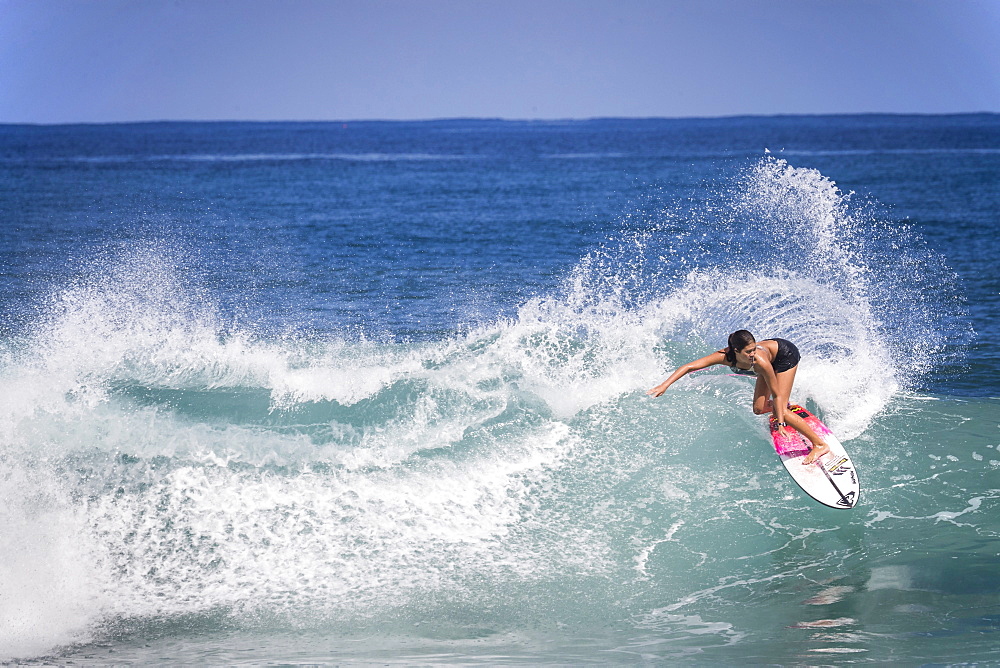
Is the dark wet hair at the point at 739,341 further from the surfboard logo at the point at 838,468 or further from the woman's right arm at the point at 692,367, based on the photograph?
the surfboard logo at the point at 838,468

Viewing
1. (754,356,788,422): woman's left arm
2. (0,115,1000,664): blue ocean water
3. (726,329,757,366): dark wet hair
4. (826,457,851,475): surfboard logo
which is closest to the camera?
(0,115,1000,664): blue ocean water

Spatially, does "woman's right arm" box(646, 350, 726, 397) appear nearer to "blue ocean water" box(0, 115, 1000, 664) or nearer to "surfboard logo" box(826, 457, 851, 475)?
"blue ocean water" box(0, 115, 1000, 664)

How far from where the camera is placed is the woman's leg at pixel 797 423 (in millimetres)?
8586

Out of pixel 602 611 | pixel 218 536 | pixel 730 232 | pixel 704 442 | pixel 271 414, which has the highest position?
pixel 730 232

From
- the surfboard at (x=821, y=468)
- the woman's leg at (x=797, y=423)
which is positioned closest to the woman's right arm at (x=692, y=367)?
the woman's leg at (x=797, y=423)

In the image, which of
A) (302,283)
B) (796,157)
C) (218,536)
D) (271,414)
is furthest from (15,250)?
(796,157)

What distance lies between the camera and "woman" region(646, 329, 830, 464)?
8172mm

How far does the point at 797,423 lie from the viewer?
28.1 feet

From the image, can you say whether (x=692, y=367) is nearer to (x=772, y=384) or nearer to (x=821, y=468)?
(x=772, y=384)

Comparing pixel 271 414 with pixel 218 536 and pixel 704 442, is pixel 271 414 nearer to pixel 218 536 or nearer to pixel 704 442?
pixel 218 536

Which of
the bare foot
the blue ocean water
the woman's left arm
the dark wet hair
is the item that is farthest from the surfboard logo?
the dark wet hair

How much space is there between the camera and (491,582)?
7594 millimetres

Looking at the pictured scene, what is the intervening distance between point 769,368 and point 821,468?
1142 mm

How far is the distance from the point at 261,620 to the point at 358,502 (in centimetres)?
167
